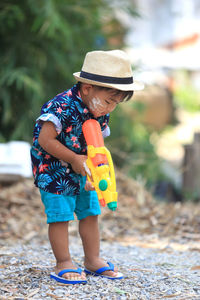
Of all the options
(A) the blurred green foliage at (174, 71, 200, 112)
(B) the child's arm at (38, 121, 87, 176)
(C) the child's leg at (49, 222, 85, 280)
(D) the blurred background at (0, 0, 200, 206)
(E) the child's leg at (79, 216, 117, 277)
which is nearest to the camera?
(B) the child's arm at (38, 121, 87, 176)

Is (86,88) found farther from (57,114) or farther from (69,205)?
(69,205)

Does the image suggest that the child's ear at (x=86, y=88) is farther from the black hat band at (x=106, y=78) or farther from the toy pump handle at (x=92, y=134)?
the toy pump handle at (x=92, y=134)

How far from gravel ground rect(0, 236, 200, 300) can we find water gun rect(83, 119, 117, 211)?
0.44 metres

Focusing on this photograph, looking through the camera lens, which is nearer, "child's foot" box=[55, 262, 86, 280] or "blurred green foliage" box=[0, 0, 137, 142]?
"child's foot" box=[55, 262, 86, 280]

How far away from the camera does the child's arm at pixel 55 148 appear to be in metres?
Result: 2.39

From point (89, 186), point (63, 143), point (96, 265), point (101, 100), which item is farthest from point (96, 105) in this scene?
point (96, 265)

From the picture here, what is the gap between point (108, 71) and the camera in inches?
94.6

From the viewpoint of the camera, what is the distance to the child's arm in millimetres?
2387

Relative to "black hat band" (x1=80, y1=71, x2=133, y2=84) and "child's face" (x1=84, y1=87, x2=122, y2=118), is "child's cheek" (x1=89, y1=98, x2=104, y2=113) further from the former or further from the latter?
"black hat band" (x1=80, y1=71, x2=133, y2=84)

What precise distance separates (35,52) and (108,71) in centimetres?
344

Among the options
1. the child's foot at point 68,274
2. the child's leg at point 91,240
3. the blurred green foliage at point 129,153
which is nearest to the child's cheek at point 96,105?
the child's leg at point 91,240

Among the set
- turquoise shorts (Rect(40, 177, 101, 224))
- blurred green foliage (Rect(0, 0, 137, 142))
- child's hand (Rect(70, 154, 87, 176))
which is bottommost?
turquoise shorts (Rect(40, 177, 101, 224))

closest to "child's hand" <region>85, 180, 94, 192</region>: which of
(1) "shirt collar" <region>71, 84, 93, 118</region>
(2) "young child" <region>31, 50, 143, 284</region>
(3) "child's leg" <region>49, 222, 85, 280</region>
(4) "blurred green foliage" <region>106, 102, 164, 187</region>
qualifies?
(2) "young child" <region>31, 50, 143, 284</region>

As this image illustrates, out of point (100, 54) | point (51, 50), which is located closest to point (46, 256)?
point (100, 54)
